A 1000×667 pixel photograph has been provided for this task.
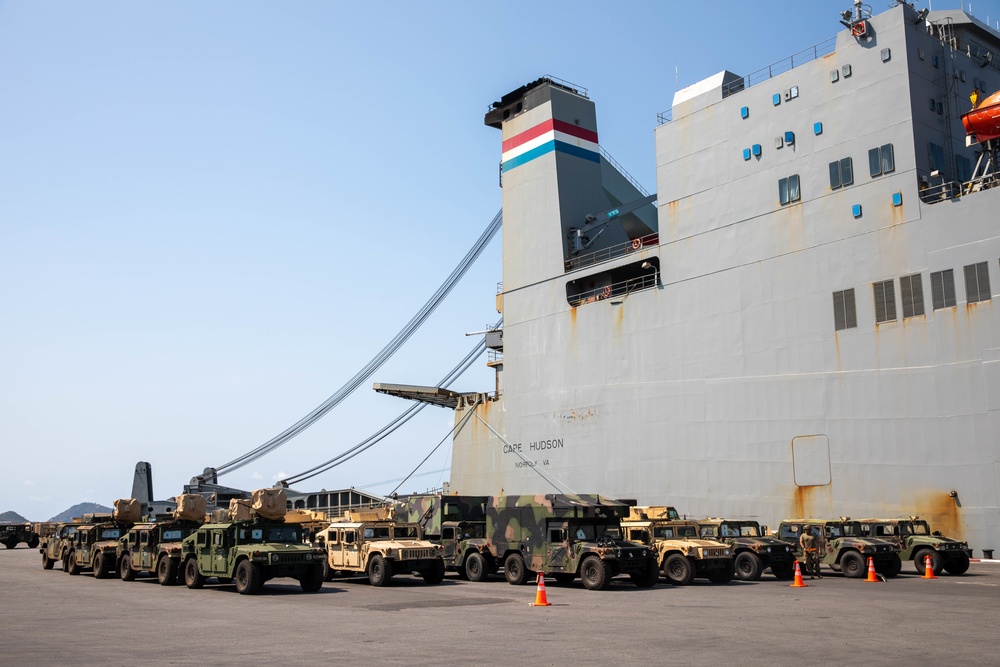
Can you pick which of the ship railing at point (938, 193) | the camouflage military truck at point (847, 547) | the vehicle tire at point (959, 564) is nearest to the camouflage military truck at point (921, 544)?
the vehicle tire at point (959, 564)

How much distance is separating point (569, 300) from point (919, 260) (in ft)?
45.9

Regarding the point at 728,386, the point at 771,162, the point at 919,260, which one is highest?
the point at 771,162

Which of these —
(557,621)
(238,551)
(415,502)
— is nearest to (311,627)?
(557,621)

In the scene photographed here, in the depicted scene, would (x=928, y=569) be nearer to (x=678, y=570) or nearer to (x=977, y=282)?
(x=678, y=570)

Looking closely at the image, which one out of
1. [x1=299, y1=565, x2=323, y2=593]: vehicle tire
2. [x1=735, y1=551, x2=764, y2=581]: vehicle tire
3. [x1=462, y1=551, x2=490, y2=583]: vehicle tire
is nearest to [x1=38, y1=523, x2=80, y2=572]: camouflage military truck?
[x1=299, y1=565, x2=323, y2=593]: vehicle tire

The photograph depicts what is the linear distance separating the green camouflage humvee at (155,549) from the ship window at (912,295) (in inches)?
811

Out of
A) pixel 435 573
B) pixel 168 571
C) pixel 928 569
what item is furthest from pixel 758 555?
pixel 168 571

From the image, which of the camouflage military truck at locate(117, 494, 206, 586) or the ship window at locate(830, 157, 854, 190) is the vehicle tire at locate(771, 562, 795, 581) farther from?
the camouflage military truck at locate(117, 494, 206, 586)

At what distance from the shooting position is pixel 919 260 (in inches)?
984

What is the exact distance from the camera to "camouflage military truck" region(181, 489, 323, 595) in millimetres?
18875

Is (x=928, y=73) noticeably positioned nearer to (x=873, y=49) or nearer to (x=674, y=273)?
(x=873, y=49)

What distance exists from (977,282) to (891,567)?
8144mm

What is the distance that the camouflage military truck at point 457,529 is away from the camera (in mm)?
22609

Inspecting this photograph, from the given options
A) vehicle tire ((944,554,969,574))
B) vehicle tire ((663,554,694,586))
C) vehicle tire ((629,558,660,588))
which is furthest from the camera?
vehicle tire ((944,554,969,574))
